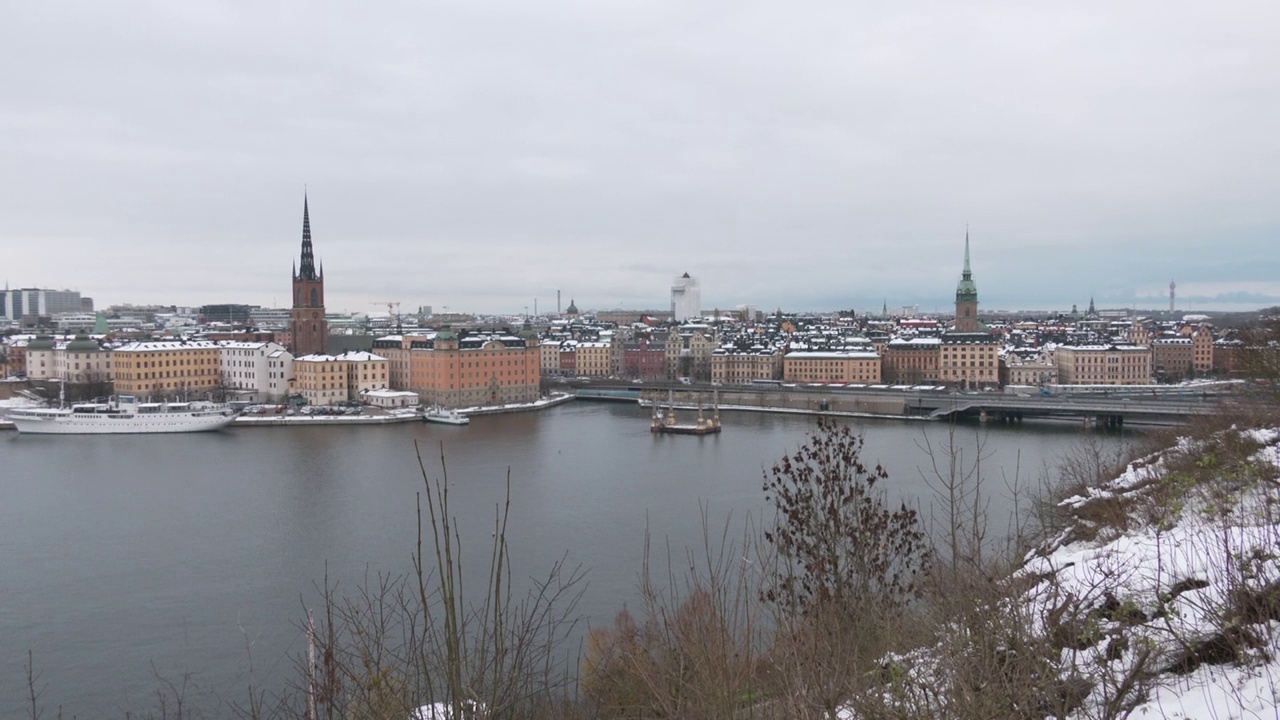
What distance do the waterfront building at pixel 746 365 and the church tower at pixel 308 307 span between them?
10.1 metres

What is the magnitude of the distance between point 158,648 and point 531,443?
8.28 metres

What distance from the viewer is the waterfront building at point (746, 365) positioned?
80.0ft

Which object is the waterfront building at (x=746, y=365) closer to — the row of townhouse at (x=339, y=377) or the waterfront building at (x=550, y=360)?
the waterfront building at (x=550, y=360)

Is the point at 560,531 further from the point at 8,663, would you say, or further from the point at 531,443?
the point at 531,443

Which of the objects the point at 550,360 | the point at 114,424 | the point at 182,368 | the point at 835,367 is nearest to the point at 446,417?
the point at 114,424

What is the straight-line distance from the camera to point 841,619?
81.1 inches

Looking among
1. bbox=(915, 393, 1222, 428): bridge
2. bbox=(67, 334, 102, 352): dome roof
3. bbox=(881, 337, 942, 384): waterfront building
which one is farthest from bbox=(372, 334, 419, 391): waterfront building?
bbox=(881, 337, 942, 384): waterfront building

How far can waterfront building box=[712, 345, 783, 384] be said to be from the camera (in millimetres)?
24375

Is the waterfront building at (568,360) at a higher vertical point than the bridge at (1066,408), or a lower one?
higher

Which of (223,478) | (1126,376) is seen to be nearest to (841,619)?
(223,478)

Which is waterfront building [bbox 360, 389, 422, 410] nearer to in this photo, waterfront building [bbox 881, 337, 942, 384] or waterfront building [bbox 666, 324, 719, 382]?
waterfront building [bbox 666, 324, 719, 382]

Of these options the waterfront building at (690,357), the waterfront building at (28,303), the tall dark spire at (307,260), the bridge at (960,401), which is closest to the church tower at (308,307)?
the tall dark spire at (307,260)


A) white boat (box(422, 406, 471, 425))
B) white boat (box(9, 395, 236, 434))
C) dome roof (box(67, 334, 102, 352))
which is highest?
dome roof (box(67, 334, 102, 352))

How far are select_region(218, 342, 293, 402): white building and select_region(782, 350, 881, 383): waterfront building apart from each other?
12080 millimetres
